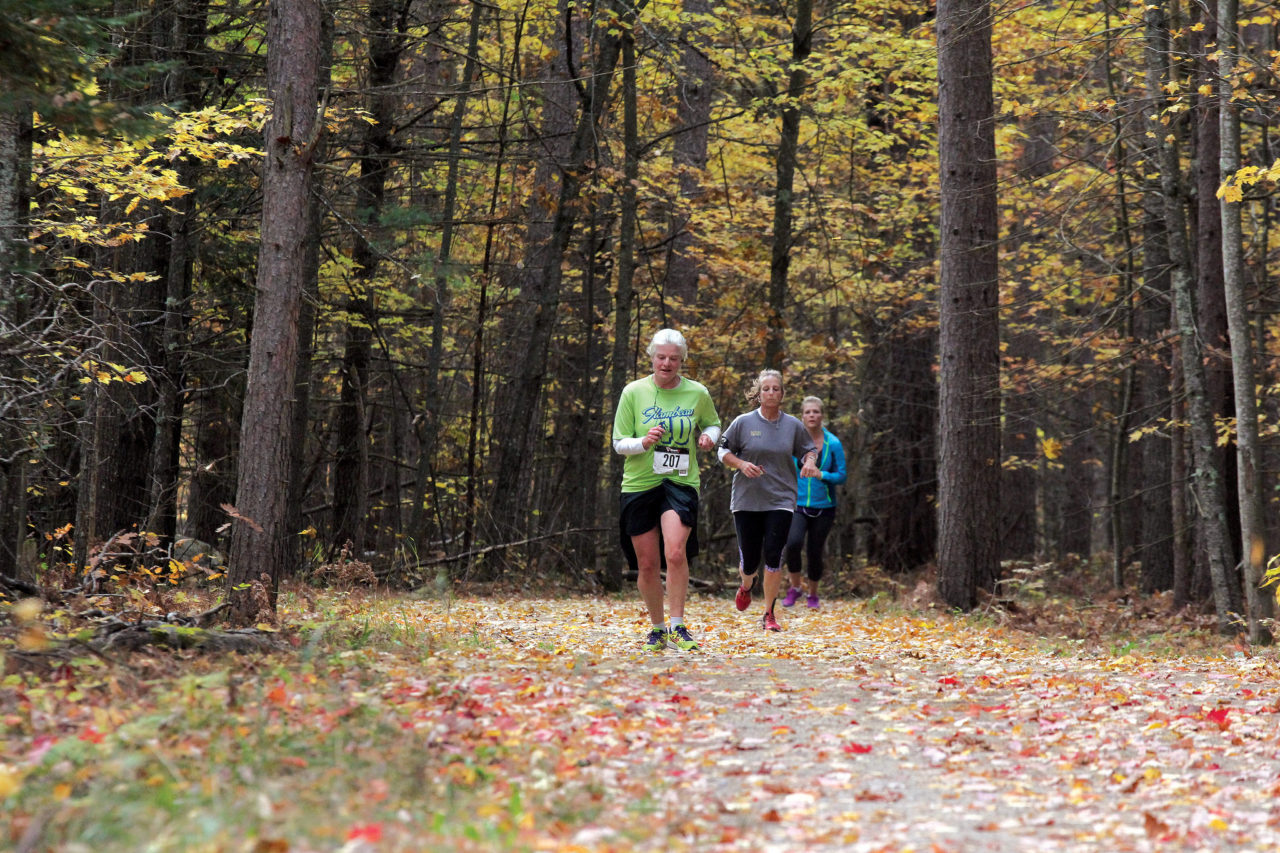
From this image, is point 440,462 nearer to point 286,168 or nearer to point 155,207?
point 155,207

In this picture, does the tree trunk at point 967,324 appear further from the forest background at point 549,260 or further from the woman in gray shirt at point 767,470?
the woman in gray shirt at point 767,470

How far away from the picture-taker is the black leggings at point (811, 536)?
12.6 metres

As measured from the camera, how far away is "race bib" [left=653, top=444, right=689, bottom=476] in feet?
28.5

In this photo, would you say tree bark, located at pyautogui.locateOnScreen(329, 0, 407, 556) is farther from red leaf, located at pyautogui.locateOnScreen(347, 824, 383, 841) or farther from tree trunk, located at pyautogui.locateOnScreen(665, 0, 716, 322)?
red leaf, located at pyautogui.locateOnScreen(347, 824, 383, 841)

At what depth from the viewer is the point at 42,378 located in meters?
8.25

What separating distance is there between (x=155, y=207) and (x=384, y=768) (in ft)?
36.1

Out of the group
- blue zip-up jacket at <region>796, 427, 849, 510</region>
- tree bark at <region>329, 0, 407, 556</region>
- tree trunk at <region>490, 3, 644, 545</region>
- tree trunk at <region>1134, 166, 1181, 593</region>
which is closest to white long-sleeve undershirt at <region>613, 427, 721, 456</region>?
blue zip-up jacket at <region>796, 427, 849, 510</region>

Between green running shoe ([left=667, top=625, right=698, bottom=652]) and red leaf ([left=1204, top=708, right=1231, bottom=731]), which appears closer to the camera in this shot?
red leaf ([left=1204, top=708, right=1231, bottom=731])

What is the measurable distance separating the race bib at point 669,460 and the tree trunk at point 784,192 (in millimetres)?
8643

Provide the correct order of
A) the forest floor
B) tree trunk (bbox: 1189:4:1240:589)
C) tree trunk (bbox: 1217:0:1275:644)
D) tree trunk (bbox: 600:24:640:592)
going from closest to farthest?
the forest floor
tree trunk (bbox: 1217:0:1275:644)
tree trunk (bbox: 1189:4:1240:589)
tree trunk (bbox: 600:24:640:592)

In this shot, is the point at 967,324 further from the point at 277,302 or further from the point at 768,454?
the point at 277,302

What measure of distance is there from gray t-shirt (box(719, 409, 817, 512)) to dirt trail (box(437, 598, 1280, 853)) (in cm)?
145

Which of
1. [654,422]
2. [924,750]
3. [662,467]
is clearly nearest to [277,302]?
[654,422]

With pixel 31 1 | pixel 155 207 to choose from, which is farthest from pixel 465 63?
pixel 31 1
